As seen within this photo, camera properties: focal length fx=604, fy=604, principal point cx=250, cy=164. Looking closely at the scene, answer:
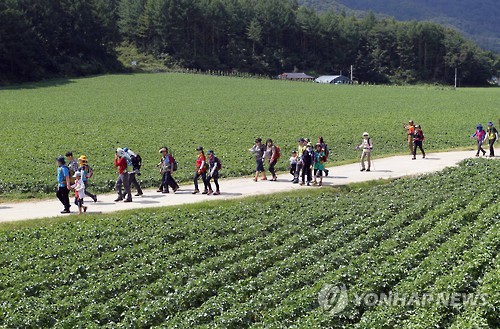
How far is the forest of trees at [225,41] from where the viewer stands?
106062 mm

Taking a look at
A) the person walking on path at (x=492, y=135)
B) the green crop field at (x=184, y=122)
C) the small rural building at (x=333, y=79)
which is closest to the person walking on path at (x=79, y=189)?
the green crop field at (x=184, y=122)

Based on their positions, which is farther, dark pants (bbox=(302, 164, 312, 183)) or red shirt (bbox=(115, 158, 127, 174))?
dark pants (bbox=(302, 164, 312, 183))

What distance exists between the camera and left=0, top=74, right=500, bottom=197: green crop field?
34.2 m

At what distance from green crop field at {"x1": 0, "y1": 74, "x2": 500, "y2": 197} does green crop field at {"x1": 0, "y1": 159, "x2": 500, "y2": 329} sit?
9325 millimetres

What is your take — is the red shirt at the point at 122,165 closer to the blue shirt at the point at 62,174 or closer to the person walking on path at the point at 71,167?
the person walking on path at the point at 71,167

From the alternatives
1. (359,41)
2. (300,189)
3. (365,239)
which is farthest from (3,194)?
(359,41)

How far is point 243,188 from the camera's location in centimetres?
2703

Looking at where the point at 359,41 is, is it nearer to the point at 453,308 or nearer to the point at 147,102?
the point at 147,102

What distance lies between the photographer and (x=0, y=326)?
44.5ft

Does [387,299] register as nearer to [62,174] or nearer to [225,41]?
[62,174]

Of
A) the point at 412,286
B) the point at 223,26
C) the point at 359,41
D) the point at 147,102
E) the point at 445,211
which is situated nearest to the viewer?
the point at 412,286

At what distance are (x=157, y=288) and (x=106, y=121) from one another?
40.6 metres

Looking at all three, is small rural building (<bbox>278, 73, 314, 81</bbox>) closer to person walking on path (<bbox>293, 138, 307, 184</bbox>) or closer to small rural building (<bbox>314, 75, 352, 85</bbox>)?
small rural building (<bbox>314, 75, 352, 85</bbox>)

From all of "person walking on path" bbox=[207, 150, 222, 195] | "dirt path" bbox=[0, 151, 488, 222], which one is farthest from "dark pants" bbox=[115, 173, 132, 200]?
"person walking on path" bbox=[207, 150, 222, 195]
